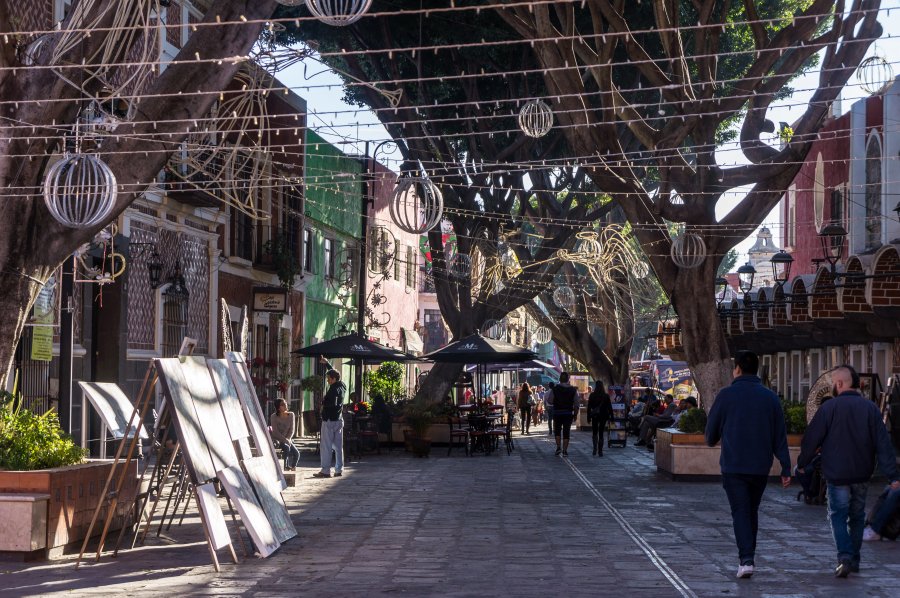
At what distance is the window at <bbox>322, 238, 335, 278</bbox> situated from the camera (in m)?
38.9

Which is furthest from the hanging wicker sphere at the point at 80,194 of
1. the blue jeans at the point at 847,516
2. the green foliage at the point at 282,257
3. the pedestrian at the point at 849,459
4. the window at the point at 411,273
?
the window at the point at 411,273

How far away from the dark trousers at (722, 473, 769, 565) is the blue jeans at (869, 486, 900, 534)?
278cm

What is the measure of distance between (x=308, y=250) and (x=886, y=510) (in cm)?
2573

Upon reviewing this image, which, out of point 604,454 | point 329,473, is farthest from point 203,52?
point 604,454

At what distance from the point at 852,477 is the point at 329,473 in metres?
11.3

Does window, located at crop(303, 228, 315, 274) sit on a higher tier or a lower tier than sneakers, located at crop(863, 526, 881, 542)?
higher

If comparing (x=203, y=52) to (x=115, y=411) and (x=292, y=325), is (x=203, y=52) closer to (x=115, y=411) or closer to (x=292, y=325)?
(x=115, y=411)

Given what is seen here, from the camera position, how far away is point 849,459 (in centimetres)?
997

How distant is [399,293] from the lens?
50000mm

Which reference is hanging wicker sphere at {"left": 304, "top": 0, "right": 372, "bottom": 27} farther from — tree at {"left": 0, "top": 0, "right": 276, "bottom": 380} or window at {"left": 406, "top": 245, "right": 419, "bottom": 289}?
window at {"left": 406, "top": 245, "right": 419, "bottom": 289}

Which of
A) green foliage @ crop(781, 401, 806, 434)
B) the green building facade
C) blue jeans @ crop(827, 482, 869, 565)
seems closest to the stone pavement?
blue jeans @ crop(827, 482, 869, 565)

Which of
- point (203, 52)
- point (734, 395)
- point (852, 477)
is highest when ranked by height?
point (203, 52)

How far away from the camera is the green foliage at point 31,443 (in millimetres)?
10797

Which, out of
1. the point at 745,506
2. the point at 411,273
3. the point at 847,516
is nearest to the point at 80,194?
the point at 745,506
